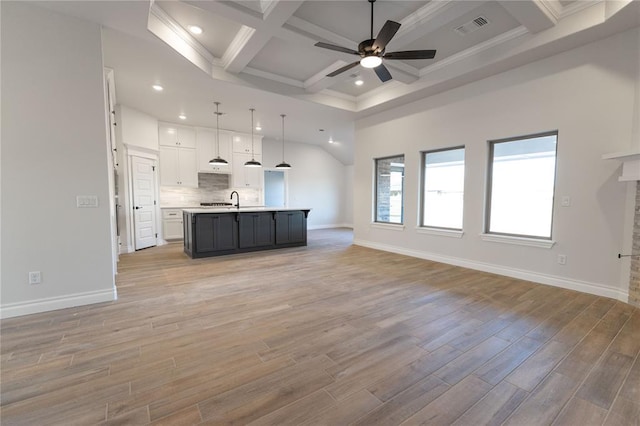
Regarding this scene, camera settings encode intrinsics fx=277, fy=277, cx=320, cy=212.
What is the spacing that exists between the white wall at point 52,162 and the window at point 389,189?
5.11 meters

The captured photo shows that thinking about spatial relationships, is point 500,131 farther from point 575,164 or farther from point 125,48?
point 125,48

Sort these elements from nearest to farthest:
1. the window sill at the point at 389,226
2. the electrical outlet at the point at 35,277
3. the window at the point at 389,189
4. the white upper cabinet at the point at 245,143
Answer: the electrical outlet at the point at 35,277 < the window sill at the point at 389,226 < the window at the point at 389,189 < the white upper cabinet at the point at 245,143

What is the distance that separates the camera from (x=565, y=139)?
11.9ft

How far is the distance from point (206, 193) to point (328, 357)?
23.7 feet

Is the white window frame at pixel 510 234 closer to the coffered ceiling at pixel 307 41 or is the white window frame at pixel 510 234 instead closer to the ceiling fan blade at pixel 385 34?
the coffered ceiling at pixel 307 41

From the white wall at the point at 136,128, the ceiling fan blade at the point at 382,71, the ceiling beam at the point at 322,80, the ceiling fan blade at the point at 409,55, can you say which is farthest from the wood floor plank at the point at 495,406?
the white wall at the point at 136,128

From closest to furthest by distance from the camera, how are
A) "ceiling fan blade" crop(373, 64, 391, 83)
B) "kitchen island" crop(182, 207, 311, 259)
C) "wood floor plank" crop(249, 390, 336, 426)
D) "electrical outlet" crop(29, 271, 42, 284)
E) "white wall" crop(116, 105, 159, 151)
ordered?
"wood floor plank" crop(249, 390, 336, 426), "electrical outlet" crop(29, 271, 42, 284), "ceiling fan blade" crop(373, 64, 391, 83), "kitchen island" crop(182, 207, 311, 259), "white wall" crop(116, 105, 159, 151)

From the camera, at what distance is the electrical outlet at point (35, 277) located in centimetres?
284

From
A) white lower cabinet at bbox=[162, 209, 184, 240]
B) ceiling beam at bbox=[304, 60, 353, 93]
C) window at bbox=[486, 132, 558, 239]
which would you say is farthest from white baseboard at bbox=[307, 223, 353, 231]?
window at bbox=[486, 132, 558, 239]

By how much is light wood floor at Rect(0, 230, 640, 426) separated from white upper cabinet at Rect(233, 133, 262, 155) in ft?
17.7

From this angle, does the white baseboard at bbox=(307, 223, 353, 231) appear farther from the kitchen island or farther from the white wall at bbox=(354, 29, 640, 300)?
the white wall at bbox=(354, 29, 640, 300)

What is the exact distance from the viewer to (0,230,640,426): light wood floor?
1589 mm

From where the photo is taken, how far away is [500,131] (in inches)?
167

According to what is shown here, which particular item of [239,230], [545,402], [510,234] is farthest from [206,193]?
[545,402]
